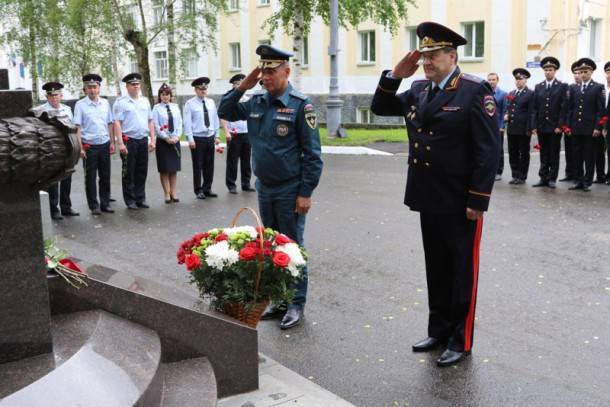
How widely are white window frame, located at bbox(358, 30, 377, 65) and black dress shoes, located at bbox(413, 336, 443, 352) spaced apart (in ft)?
92.0

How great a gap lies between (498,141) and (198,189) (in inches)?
325

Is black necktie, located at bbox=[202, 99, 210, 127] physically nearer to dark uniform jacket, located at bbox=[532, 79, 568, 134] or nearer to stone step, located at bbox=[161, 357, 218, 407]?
dark uniform jacket, located at bbox=[532, 79, 568, 134]

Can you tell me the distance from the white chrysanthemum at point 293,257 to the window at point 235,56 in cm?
3457

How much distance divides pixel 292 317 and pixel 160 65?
39206 mm

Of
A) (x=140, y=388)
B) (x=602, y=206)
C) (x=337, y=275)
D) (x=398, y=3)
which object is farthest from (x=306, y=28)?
(x=140, y=388)

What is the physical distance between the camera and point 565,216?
10.1m

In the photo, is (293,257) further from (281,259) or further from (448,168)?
(448,168)

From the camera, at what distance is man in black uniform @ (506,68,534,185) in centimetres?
1352

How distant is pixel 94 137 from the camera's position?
11062mm

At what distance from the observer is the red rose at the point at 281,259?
177 inches

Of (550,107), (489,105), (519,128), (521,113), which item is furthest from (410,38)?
(489,105)

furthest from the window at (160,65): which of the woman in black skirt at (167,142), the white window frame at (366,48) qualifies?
the woman in black skirt at (167,142)

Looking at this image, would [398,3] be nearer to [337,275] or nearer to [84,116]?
[84,116]

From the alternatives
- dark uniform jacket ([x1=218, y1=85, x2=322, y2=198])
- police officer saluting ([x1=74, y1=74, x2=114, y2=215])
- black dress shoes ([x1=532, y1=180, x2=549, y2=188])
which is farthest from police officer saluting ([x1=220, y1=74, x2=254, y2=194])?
dark uniform jacket ([x1=218, y1=85, x2=322, y2=198])
